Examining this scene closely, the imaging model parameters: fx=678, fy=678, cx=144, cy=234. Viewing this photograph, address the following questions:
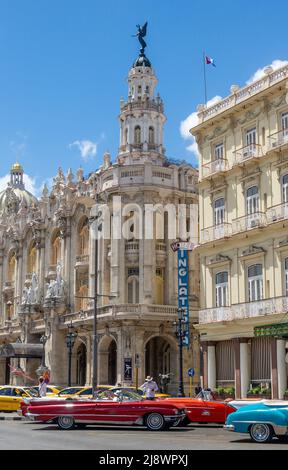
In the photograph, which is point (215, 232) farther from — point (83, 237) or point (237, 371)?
point (83, 237)

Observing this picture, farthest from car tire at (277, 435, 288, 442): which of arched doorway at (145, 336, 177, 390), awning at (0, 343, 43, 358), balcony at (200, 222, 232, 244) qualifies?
awning at (0, 343, 43, 358)

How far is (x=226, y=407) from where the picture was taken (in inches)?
909

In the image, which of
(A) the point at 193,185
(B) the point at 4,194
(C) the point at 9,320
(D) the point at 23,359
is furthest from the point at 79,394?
(B) the point at 4,194

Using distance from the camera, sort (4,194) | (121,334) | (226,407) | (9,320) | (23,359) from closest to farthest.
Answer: (226,407) < (121,334) < (23,359) < (9,320) < (4,194)

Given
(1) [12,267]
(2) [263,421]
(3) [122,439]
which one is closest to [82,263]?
(1) [12,267]

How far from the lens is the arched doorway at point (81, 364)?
55.0 metres

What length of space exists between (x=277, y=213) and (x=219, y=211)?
460 centimetres

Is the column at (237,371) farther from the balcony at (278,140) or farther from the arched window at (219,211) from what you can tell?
the balcony at (278,140)

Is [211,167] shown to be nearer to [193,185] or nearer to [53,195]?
[193,185]

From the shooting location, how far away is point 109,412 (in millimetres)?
21703

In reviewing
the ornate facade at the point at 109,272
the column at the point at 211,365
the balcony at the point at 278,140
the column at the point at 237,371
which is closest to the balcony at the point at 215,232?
the balcony at the point at 278,140

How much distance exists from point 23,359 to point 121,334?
1627 cm

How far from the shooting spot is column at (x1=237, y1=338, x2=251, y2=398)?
3180cm

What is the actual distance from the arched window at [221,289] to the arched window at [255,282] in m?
1.78
